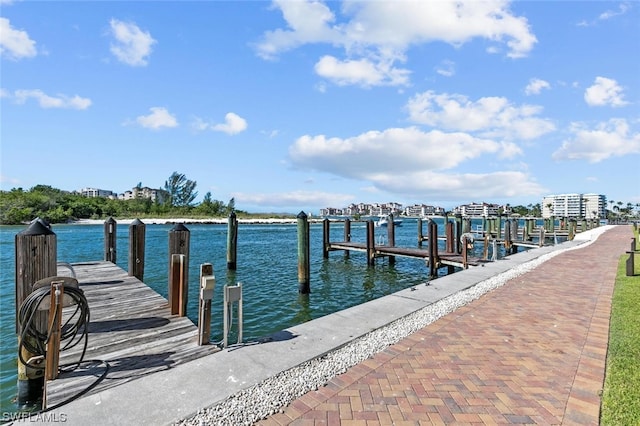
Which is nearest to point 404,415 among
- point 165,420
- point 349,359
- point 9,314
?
point 349,359

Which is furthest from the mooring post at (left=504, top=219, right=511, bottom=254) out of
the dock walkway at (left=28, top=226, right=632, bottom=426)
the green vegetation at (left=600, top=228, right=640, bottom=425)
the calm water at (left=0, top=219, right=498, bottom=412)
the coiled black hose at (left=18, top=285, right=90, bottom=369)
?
the coiled black hose at (left=18, top=285, right=90, bottom=369)

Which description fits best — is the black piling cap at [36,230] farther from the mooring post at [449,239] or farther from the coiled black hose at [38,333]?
the mooring post at [449,239]

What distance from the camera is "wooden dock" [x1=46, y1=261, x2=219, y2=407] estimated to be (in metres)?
3.46

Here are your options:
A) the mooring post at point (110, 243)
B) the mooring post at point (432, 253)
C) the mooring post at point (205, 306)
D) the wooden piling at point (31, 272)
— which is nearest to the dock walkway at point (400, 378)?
the mooring post at point (205, 306)

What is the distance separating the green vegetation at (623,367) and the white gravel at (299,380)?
7.36 feet

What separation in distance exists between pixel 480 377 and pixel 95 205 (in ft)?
317

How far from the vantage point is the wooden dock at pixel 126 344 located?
346cm

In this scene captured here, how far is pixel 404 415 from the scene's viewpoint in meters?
2.83

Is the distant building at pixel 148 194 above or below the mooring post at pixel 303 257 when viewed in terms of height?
above

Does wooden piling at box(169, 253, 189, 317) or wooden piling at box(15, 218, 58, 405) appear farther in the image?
wooden piling at box(169, 253, 189, 317)

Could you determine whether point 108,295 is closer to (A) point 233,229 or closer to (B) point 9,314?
(B) point 9,314

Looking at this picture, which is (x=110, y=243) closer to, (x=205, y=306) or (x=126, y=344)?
(x=126, y=344)

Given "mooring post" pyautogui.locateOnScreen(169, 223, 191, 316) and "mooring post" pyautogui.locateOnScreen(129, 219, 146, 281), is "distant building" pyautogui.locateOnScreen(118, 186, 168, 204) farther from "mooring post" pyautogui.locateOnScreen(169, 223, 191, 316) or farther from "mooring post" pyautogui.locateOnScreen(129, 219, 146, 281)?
"mooring post" pyautogui.locateOnScreen(169, 223, 191, 316)

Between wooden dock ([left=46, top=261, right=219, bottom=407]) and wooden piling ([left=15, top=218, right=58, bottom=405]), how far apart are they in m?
0.39
